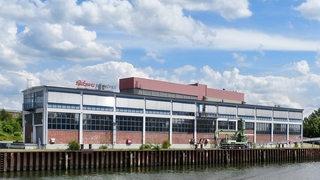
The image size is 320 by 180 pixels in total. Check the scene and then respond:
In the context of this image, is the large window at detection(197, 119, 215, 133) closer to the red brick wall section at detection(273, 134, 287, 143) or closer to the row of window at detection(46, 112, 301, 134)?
the row of window at detection(46, 112, 301, 134)

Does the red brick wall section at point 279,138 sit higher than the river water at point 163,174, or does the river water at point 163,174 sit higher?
the red brick wall section at point 279,138

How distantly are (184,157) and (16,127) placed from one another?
9061 cm

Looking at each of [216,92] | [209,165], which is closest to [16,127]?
[216,92]

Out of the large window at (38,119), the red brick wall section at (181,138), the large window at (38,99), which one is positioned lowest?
the red brick wall section at (181,138)

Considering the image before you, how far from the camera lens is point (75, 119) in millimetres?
80688

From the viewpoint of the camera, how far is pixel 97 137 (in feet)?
273

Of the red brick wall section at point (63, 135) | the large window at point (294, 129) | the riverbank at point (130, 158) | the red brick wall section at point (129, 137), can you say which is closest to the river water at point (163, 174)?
the riverbank at point (130, 158)

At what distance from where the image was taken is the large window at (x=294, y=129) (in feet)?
406

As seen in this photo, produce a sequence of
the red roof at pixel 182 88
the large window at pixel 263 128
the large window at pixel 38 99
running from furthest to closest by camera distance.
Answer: the large window at pixel 263 128 → the red roof at pixel 182 88 → the large window at pixel 38 99

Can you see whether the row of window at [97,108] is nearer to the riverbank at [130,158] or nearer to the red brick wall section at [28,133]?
the red brick wall section at [28,133]

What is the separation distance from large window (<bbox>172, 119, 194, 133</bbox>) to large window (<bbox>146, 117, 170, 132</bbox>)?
6.14 ft

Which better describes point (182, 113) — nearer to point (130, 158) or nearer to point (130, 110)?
point (130, 110)

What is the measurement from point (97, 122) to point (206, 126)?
88.4 ft

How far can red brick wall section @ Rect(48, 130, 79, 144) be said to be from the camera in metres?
78.0
